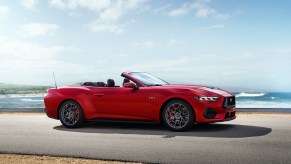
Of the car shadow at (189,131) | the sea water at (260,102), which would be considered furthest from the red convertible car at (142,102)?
the sea water at (260,102)

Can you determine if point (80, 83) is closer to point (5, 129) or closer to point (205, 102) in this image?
point (5, 129)

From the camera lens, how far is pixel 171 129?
9.59 m

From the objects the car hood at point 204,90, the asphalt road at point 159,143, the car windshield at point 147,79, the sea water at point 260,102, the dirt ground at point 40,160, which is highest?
the car windshield at point 147,79

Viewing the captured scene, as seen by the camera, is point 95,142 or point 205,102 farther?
point 205,102

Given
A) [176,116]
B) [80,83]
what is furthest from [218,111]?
[80,83]

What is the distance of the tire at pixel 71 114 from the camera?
10789mm

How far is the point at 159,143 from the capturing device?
319 inches

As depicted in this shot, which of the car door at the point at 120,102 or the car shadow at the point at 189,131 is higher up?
the car door at the point at 120,102

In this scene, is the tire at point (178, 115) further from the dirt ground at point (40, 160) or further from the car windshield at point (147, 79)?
the dirt ground at point (40, 160)

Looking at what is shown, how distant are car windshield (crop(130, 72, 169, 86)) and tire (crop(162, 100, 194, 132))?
1.01 meters

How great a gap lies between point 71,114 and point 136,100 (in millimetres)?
2114

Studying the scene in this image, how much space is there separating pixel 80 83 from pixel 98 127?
1.33 metres

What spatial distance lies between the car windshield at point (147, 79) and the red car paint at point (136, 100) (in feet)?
0.52

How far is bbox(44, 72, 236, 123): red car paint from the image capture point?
9.27m
